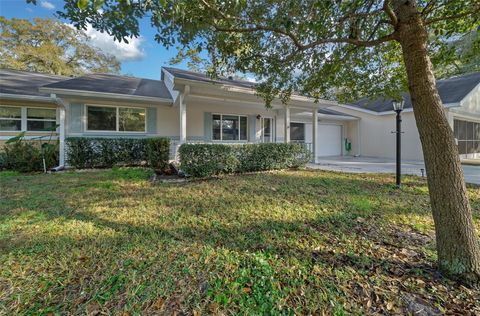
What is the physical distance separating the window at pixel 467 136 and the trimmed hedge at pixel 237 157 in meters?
11.4

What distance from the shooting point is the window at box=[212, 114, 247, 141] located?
11.9 meters

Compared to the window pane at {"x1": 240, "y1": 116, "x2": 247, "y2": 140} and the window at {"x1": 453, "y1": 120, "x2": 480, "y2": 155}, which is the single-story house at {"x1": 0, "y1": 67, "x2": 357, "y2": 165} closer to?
the window pane at {"x1": 240, "y1": 116, "x2": 247, "y2": 140}

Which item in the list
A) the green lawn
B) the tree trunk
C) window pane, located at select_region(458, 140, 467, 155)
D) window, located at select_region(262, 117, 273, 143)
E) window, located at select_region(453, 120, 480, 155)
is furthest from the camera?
window pane, located at select_region(458, 140, 467, 155)

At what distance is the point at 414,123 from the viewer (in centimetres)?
1316

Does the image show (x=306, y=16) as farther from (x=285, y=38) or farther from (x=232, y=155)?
(x=232, y=155)

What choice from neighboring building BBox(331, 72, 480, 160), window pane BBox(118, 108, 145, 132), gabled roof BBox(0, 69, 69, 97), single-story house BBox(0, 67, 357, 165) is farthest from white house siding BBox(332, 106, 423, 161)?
gabled roof BBox(0, 69, 69, 97)

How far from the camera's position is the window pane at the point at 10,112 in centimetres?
999

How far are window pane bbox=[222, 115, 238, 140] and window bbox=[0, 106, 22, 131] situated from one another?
9224 millimetres

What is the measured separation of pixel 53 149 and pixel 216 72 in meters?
7.62

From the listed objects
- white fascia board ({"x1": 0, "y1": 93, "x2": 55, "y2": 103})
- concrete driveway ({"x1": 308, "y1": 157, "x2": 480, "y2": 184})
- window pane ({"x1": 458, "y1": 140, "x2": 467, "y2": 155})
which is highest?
white fascia board ({"x1": 0, "y1": 93, "x2": 55, "y2": 103})

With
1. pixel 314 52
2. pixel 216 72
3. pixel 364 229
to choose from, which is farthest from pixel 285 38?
pixel 364 229

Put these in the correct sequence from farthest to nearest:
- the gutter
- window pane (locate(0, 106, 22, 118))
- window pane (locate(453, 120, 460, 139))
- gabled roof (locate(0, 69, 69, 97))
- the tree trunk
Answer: window pane (locate(453, 120, 460, 139)), window pane (locate(0, 106, 22, 118)), gabled roof (locate(0, 69, 69, 97)), the gutter, the tree trunk

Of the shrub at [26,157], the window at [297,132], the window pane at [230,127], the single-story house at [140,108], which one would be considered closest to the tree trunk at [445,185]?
the single-story house at [140,108]

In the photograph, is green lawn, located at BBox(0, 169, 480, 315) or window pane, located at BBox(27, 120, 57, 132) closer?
green lawn, located at BBox(0, 169, 480, 315)
